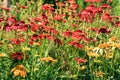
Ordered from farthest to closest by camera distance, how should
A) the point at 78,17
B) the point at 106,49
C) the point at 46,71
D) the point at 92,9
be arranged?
the point at 78,17 < the point at 92,9 < the point at 106,49 < the point at 46,71

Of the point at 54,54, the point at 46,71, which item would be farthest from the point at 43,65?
the point at 54,54

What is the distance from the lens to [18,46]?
478 cm

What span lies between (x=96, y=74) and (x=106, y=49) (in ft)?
1.35

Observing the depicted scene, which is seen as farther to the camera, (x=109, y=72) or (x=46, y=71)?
(x=109, y=72)

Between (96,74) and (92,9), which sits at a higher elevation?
(92,9)

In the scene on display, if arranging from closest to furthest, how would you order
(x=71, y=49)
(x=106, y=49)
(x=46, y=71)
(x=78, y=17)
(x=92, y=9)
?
(x=46, y=71) < (x=106, y=49) < (x=71, y=49) < (x=92, y=9) < (x=78, y=17)

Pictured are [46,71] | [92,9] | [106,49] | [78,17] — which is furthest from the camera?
[78,17]

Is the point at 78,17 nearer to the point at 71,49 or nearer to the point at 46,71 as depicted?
the point at 71,49

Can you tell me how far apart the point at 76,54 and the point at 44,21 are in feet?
2.42

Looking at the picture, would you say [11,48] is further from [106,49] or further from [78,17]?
[78,17]

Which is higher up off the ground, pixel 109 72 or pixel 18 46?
pixel 18 46

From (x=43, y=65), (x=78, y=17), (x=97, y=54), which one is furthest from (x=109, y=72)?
(x=78, y=17)

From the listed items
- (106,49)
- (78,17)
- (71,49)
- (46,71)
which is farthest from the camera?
(78,17)

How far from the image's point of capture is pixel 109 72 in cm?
477
